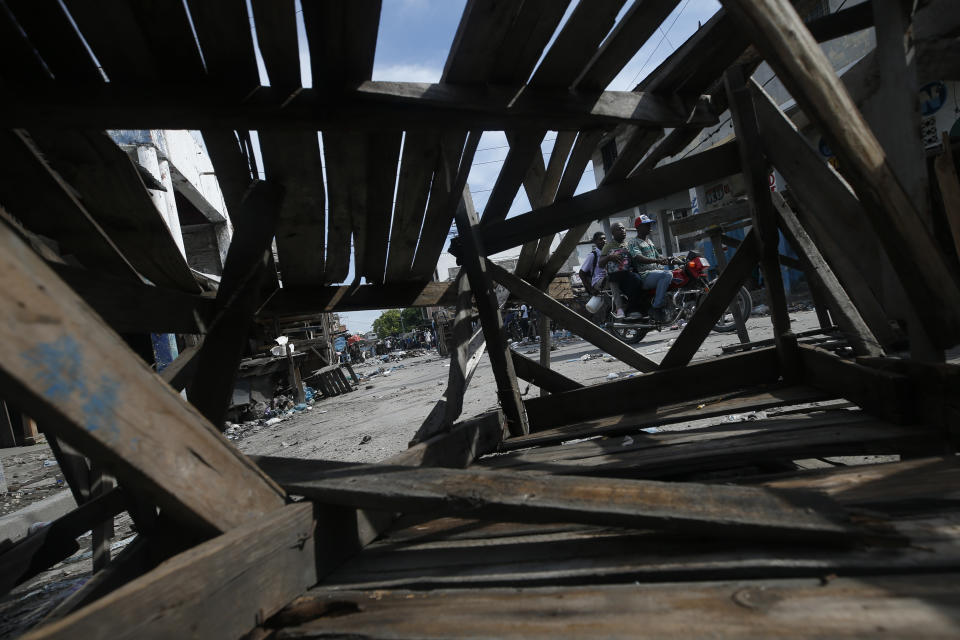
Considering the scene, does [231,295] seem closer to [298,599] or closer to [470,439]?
[470,439]

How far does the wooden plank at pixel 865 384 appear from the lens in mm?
1688

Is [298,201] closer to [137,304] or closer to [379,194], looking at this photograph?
[379,194]

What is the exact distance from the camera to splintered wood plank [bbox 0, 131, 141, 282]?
188 cm

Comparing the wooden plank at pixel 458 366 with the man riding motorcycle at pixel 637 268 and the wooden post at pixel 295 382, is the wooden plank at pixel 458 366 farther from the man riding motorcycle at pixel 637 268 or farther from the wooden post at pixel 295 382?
the wooden post at pixel 295 382

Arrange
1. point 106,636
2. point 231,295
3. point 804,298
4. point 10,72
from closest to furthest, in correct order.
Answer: point 106,636, point 10,72, point 231,295, point 804,298

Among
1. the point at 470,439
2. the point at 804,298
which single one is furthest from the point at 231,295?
the point at 804,298

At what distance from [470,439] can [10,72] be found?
6.99ft

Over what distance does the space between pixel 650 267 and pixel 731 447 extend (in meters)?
7.40

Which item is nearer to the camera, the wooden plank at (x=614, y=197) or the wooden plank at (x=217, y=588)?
the wooden plank at (x=217, y=588)

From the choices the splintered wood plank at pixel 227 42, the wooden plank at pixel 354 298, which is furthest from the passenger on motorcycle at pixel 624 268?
the splintered wood plank at pixel 227 42

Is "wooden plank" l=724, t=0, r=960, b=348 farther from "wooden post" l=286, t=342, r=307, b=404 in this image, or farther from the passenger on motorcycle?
"wooden post" l=286, t=342, r=307, b=404

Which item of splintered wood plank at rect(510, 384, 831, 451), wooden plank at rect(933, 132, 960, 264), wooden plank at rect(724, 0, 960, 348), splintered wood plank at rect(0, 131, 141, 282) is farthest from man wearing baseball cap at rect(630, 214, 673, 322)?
splintered wood plank at rect(0, 131, 141, 282)

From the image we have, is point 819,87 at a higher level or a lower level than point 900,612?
higher

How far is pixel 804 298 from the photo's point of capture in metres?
13.6
